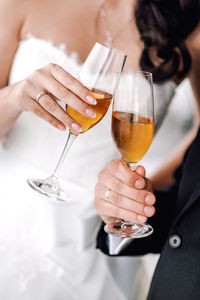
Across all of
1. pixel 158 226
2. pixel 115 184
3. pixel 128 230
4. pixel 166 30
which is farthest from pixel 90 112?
pixel 166 30

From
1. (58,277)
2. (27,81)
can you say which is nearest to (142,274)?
(58,277)

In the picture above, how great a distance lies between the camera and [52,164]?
5.92 feet

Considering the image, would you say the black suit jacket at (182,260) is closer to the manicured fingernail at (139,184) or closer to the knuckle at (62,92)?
the manicured fingernail at (139,184)

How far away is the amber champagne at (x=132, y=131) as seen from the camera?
1.11 metres

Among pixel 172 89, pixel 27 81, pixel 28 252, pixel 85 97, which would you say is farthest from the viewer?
pixel 172 89

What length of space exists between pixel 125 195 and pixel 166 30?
0.99 meters

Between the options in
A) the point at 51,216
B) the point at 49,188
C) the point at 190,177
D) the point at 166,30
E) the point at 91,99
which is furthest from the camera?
the point at 166,30

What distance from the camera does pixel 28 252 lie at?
158 centimetres

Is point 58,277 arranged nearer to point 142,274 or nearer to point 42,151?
point 42,151

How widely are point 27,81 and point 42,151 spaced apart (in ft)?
2.03

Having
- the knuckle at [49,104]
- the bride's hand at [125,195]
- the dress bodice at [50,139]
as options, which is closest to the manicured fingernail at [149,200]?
the bride's hand at [125,195]

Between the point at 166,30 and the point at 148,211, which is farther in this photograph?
the point at 166,30

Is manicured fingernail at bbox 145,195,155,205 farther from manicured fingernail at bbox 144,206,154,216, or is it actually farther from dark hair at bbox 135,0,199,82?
dark hair at bbox 135,0,199,82

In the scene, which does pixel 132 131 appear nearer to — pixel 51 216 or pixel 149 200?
pixel 149 200
